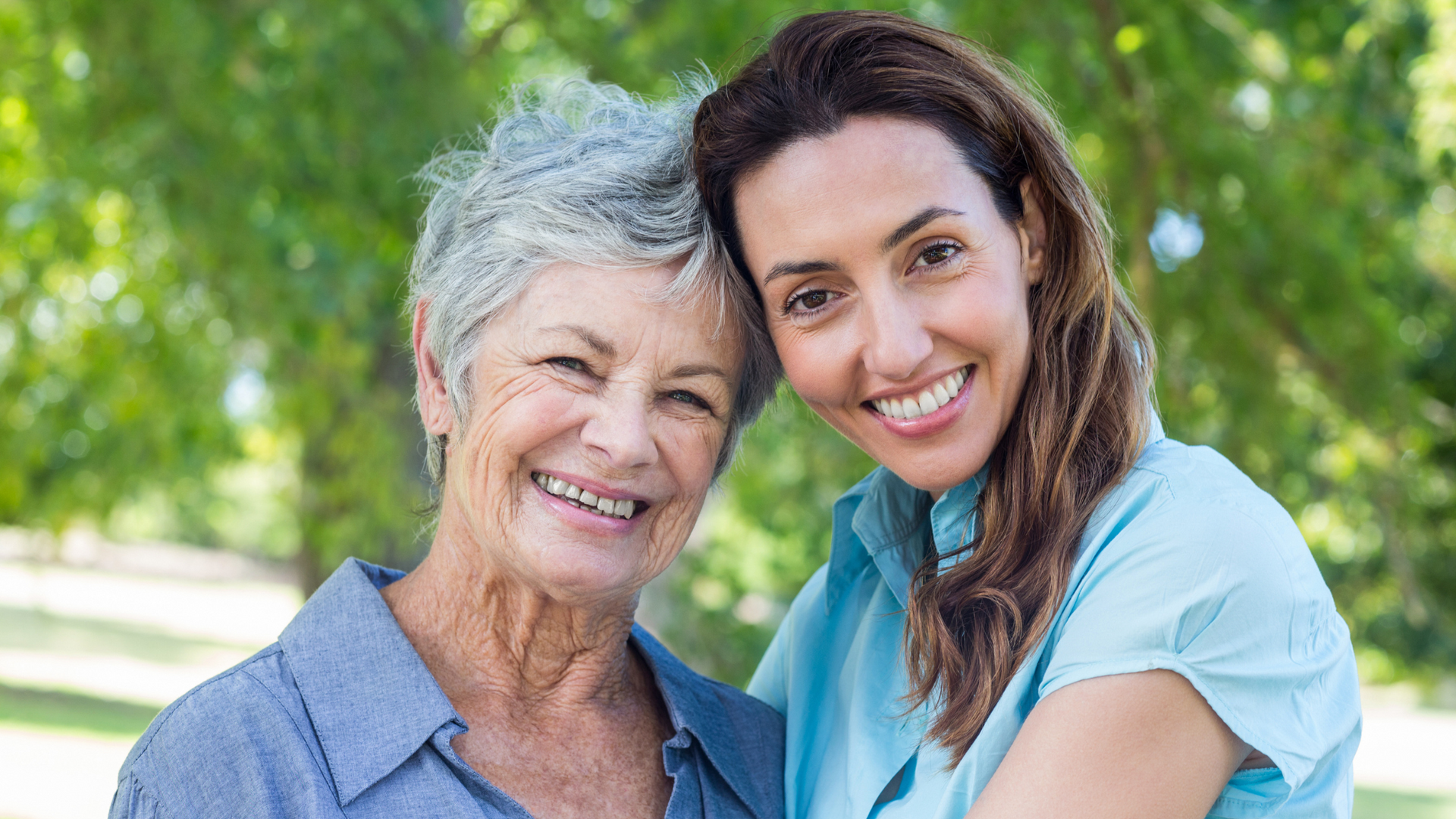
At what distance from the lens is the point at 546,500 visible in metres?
2.01

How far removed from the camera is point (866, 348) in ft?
6.27

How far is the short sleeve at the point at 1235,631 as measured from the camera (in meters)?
1.53

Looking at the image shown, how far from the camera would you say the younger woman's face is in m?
1.86

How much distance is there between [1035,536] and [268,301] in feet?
12.5

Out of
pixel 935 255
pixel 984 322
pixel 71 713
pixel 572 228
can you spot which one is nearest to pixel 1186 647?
pixel 984 322

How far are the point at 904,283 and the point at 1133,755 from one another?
2.49ft

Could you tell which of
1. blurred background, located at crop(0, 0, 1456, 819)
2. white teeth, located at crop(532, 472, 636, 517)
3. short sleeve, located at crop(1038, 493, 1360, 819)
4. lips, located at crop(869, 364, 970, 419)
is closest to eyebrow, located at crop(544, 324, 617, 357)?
white teeth, located at crop(532, 472, 636, 517)

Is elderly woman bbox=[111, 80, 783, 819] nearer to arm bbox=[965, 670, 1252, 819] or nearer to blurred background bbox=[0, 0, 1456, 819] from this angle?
arm bbox=[965, 670, 1252, 819]

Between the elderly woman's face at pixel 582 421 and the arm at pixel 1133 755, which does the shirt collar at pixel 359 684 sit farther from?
the arm at pixel 1133 755

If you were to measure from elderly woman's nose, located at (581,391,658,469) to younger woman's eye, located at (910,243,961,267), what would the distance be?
0.50 metres

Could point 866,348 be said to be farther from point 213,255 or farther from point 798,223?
point 213,255

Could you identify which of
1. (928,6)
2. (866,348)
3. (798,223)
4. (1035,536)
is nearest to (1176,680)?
(1035,536)

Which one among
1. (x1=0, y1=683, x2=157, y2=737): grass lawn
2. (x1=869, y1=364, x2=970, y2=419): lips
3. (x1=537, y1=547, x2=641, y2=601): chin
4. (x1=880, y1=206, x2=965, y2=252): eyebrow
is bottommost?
(x1=0, y1=683, x2=157, y2=737): grass lawn

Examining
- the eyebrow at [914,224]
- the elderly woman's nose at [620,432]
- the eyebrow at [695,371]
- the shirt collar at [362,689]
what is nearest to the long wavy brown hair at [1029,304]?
the eyebrow at [914,224]
